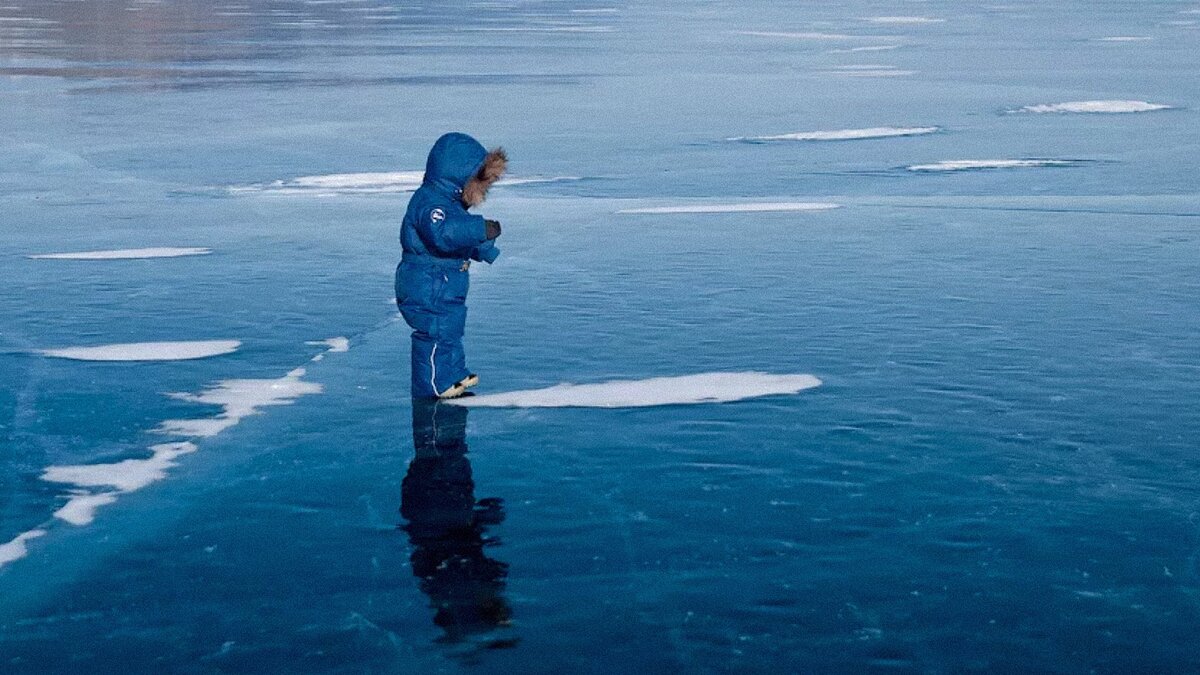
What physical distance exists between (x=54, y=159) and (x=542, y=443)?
10.8m

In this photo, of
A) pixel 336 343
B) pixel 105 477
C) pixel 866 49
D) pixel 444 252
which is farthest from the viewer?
pixel 866 49

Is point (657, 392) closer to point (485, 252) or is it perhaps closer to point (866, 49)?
point (485, 252)

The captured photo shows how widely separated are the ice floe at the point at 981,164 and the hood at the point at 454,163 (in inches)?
329

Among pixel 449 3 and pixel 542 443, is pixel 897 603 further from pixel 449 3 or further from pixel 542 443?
pixel 449 3

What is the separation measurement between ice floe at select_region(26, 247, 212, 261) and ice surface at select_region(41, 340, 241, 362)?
263 cm

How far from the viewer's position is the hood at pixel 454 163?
21.3ft

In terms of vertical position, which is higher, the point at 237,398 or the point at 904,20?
the point at 237,398

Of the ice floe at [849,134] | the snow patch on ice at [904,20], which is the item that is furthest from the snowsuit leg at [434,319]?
the snow patch on ice at [904,20]

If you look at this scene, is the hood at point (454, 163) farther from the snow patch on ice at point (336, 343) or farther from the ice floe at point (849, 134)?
the ice floe at point (849, 134)

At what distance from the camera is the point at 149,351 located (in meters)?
7.87

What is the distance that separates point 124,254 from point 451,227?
4802 millimetres

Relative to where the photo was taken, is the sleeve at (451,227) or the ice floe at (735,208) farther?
the ice floe at (735,208)

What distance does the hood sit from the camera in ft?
21.3

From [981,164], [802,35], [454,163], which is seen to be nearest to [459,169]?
[454,163]
